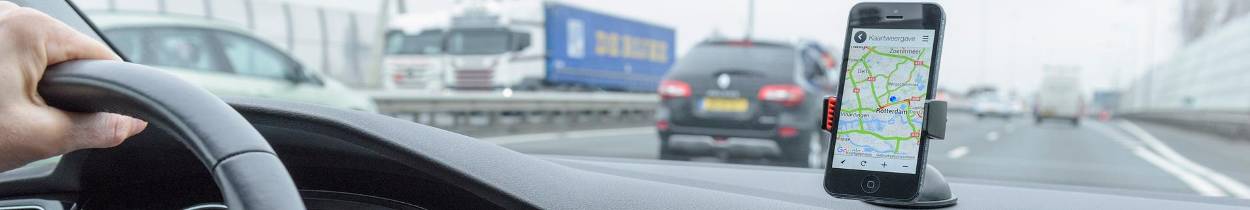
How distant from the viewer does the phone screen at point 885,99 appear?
173 centimetres

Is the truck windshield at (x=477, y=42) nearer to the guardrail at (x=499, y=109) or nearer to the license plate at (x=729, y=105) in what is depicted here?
the guardrail at (x=499, y=109)

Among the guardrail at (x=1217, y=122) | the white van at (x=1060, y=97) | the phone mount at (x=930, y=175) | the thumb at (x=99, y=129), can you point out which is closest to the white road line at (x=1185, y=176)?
the phone mount at (x=930, y=175)

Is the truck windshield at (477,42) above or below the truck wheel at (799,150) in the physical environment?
above

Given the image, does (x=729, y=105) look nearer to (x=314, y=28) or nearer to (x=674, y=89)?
(x=674, y=89)

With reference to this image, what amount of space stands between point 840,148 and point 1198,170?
1113 centimetres

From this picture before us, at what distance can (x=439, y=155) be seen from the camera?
1.36 metres

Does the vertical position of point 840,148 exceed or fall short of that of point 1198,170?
it exceeds it

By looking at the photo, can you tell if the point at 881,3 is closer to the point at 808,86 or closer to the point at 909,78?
the point at 909,78

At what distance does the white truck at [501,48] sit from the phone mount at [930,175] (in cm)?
1906

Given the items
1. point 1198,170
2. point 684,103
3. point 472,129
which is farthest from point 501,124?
point 1198,170

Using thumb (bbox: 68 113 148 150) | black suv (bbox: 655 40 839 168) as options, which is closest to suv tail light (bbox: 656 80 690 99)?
black suv (bbox: 655 40 839 168)

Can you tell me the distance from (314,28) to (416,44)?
383cm

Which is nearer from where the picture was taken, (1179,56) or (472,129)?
(472,129)

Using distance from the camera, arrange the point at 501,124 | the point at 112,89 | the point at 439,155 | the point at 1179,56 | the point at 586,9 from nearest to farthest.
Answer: the point at 112,89 < the point at 439,155 < the point at 501,124 < the point at 586,9 < the point at 1179,56
